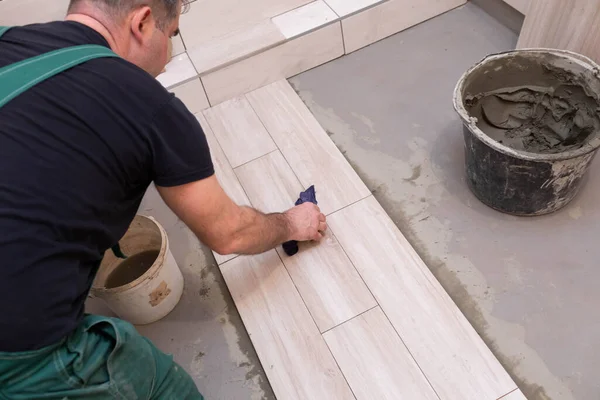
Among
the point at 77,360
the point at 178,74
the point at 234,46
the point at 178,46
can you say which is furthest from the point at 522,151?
the point at 178,46

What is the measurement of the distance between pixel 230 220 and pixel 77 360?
0.46m

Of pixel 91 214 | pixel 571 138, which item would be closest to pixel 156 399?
pixel 91 214

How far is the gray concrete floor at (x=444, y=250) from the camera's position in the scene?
1405mm

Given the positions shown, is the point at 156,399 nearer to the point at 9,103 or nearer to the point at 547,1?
the point at 9,103

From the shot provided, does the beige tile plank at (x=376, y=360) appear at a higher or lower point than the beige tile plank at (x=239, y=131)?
lower

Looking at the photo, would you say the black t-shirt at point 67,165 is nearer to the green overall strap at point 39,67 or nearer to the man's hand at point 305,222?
the green overall strap at point 39,67

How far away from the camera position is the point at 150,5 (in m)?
1.01

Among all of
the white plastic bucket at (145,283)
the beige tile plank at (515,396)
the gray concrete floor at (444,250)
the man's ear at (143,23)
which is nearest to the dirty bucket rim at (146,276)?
the white plastic bucket at (145,283)

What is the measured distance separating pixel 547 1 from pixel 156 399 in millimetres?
1813

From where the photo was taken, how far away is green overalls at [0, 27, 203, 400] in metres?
0.85

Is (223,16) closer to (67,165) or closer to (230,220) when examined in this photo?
(230,220)

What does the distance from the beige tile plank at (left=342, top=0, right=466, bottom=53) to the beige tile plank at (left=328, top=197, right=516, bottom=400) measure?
3.05 ft

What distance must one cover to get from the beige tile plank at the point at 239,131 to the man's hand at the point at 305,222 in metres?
0.52

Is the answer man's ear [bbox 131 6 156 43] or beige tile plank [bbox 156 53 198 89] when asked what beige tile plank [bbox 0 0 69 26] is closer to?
beige tile plank [bbox 156 53 198 89]
